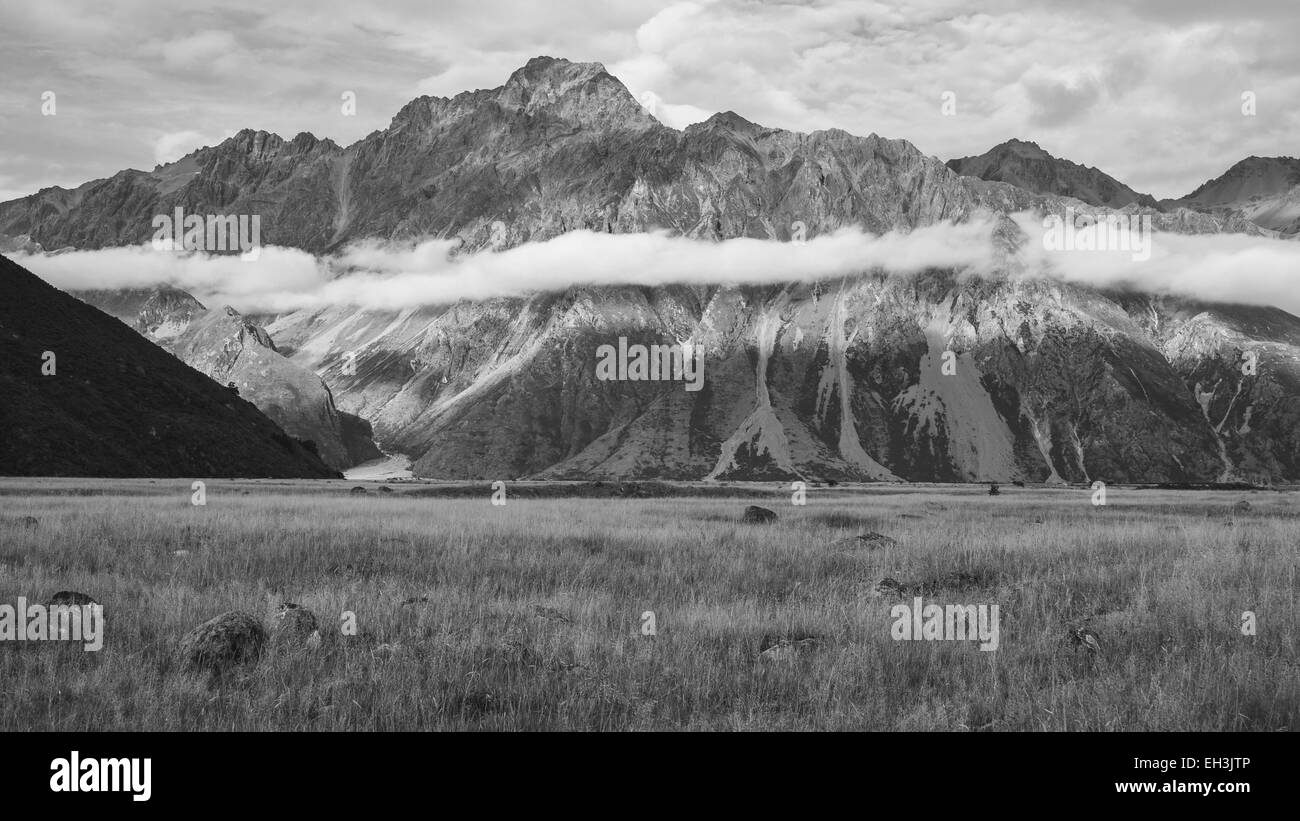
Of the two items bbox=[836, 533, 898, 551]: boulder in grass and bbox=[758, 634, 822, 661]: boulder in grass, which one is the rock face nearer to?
bbox=[836, 533, 898, 551]: boulder in grass

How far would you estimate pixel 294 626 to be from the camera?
13.4m

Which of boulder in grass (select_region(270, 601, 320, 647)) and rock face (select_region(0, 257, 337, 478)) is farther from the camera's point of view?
rock face (select_region(0, 257, 337, 478))

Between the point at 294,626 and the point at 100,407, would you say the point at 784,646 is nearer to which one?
the point at 294,626

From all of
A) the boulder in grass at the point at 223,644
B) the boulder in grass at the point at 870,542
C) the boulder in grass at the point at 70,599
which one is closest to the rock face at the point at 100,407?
the boulder in grass at the point at 70,599

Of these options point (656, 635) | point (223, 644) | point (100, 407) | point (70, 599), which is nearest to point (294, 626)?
point (223, 644)

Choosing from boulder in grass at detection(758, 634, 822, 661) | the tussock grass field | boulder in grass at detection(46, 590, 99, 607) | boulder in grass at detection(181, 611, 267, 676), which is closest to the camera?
the tussock grass field

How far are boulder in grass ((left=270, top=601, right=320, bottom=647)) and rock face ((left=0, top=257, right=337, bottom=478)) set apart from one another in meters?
98.9

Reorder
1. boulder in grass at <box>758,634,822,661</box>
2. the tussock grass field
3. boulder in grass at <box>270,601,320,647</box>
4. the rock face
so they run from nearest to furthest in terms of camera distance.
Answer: the tussock grass field → boulder in grass at <box>758,634,822,661</box> → boulder in grass at <box>270,601,320,647</box> → the rock face

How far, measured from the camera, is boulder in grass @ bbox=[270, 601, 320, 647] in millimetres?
12977

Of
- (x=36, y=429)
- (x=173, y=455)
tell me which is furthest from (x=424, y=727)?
(x=173, y=455)

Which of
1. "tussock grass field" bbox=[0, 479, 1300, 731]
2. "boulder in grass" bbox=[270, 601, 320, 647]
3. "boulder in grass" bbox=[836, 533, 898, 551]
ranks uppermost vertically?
"boulder in grass" bbox=[270, 601, 320, 647]

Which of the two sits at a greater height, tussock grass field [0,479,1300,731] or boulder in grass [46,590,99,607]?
boulder in grass [46,590,99,607]

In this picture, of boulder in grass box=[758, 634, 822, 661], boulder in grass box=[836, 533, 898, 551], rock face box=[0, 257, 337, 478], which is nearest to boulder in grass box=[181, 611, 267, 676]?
boulder in grass box=[758, 634, 822, 661]
